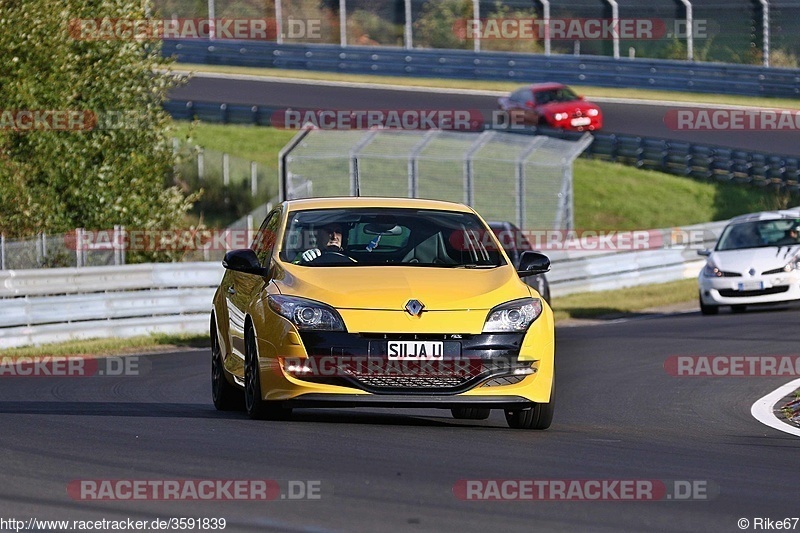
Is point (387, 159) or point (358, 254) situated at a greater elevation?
point (358, 254)

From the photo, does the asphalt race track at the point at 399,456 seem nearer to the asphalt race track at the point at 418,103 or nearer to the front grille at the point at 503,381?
the front grille at the point at 503,381

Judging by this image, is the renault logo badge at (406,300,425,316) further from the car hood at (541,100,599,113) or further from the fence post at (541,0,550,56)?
the fence post at (541,0,550,56)

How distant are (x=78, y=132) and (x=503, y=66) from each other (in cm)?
2196

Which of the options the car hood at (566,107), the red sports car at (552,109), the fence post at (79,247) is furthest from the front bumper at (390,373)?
the car hood at (566,107)

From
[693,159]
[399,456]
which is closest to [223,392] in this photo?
[399,456]

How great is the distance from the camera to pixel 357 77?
4812 centimetres

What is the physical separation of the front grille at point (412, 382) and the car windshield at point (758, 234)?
14.7m

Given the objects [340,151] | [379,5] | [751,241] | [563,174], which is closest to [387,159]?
[340,151]

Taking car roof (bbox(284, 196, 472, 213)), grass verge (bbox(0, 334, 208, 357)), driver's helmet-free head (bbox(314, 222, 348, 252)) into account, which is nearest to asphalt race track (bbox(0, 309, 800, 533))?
driver's helmet-free head (bbox(314, 222, 348, 252))

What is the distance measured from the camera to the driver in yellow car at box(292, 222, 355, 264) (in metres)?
10.2

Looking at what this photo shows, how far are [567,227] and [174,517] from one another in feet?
76.9

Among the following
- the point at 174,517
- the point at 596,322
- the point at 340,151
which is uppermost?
the point at 174,517

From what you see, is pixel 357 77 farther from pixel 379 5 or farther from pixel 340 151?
pixel 340 151

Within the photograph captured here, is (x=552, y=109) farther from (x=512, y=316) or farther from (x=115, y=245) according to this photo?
(x=512, y=316)
